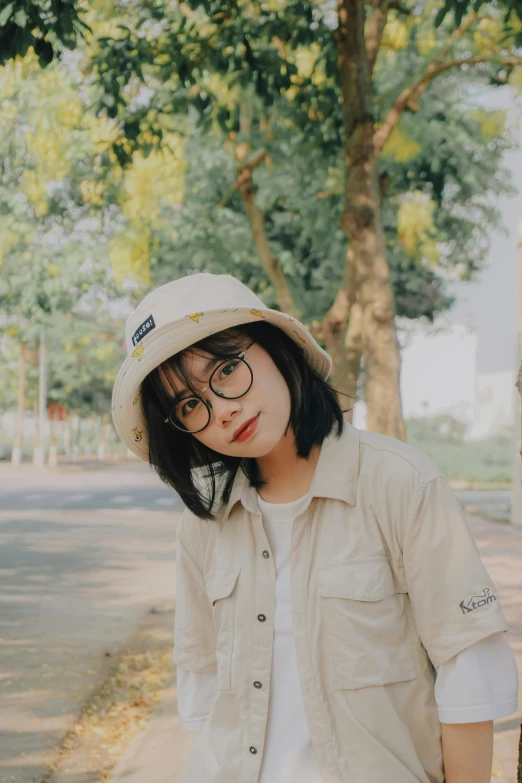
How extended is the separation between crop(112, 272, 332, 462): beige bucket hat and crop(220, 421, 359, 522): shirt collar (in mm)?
221

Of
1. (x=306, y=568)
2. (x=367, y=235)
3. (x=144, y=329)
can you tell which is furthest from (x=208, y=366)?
(x=367, y=235)

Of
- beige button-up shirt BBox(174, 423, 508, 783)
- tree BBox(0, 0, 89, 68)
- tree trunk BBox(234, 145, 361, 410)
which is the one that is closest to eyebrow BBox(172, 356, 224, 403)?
beige button-up shirt BBox(174, 423, 508, 783)

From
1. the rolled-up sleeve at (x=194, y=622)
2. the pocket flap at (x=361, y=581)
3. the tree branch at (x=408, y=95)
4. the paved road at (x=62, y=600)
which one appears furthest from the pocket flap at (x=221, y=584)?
the tree branch at (x=408, y=95)

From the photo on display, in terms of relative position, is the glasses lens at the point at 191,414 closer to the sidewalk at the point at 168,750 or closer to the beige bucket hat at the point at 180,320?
the beige bucket hat at the point at 180,320

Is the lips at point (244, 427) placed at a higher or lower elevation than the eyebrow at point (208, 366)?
lower

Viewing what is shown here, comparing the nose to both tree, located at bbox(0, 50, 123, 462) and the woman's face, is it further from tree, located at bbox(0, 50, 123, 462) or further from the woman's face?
tree, located at bbox(0, 50, 123, 462)

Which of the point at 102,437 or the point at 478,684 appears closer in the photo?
the point at 478,684

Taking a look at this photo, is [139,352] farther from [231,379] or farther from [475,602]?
[475,602]

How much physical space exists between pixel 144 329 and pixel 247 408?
0.25 meters

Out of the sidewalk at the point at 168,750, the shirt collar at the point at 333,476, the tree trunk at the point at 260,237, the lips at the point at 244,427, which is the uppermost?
the tree trunk at the point at 260,237

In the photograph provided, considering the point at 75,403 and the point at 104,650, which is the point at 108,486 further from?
the point at 75,403

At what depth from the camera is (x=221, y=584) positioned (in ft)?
6.39

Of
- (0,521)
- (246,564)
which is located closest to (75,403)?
(0,521)

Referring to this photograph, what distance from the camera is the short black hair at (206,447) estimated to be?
1.93m
